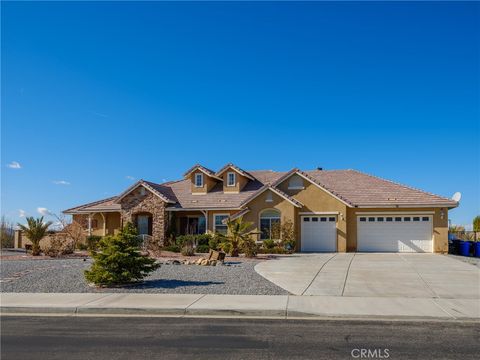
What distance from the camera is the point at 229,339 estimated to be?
25.5 feet

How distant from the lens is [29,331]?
8.39 m

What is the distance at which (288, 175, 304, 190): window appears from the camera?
1169 inches

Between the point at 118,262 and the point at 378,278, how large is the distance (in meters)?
8.68

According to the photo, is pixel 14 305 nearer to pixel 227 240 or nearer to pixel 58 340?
pixel 58 340

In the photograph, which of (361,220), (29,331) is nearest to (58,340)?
(29,331)

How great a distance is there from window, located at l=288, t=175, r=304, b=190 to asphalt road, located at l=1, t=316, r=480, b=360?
2076 centimetres

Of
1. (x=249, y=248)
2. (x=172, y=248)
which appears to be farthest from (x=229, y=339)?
(x=172, y=248)

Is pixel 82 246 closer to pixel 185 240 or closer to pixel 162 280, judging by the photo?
pixel 185 240

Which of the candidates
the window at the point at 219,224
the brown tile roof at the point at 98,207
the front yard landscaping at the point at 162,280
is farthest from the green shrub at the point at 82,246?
the front yard landscaping at the point at 162,280

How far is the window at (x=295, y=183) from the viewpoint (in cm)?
2969

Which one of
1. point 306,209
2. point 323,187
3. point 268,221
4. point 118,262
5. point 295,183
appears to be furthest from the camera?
point 295,183

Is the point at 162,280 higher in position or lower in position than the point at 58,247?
lower

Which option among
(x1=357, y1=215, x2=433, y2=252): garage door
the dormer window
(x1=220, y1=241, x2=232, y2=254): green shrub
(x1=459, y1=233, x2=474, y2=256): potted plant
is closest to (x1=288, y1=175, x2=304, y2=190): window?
(x1=357, y1=215, x2=433, y2=252): garage door

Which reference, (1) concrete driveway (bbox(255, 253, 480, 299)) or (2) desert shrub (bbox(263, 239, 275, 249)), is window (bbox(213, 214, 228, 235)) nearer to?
(2) desert shrub (bbox(263, 239, 275, 249))
